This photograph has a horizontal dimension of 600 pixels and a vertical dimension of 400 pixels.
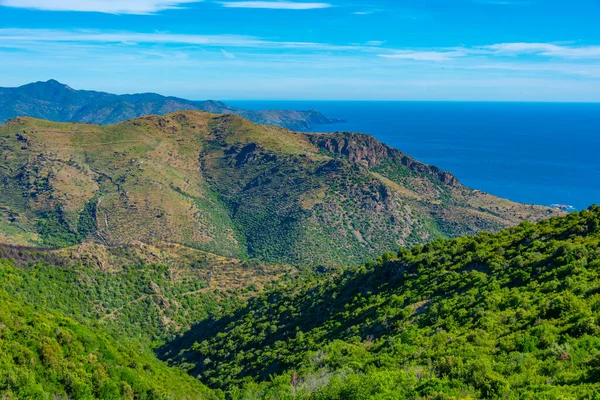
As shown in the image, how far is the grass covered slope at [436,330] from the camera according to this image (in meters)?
23.1

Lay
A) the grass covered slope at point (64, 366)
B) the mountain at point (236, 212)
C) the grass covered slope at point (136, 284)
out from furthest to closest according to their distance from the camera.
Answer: the mountain at point (236, 212) < the grass covered slope at point (136, 284) < the grass covered slope at point (64, 366)

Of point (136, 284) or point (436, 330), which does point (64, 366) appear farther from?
point (136, 284)

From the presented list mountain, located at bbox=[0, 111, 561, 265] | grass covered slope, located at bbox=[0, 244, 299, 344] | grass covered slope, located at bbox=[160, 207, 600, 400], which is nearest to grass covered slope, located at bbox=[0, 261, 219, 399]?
grass covered slope, located at bbox=[160, 207, 600, 400]

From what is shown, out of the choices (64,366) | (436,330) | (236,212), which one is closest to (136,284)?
(64,366)

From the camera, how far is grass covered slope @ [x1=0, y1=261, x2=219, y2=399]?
31.7m

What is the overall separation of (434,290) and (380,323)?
22.7ft

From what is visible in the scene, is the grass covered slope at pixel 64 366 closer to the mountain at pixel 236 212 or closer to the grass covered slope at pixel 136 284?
the grass covered slope at pixel 136 284

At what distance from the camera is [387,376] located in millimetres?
25781

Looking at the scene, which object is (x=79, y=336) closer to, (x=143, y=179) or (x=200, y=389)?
(x=200, y=389)

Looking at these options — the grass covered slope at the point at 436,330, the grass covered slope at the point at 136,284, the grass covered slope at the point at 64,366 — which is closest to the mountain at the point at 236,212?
the grass covered slope at the point at 136,284

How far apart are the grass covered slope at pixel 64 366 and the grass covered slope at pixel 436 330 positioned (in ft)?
31.8

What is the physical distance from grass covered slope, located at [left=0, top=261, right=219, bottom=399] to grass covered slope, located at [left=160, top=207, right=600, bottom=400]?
9706mm

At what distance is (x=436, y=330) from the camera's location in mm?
35625

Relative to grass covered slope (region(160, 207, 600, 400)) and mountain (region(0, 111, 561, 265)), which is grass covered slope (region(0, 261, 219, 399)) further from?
mountain (region(0, 111, 561, 265))
